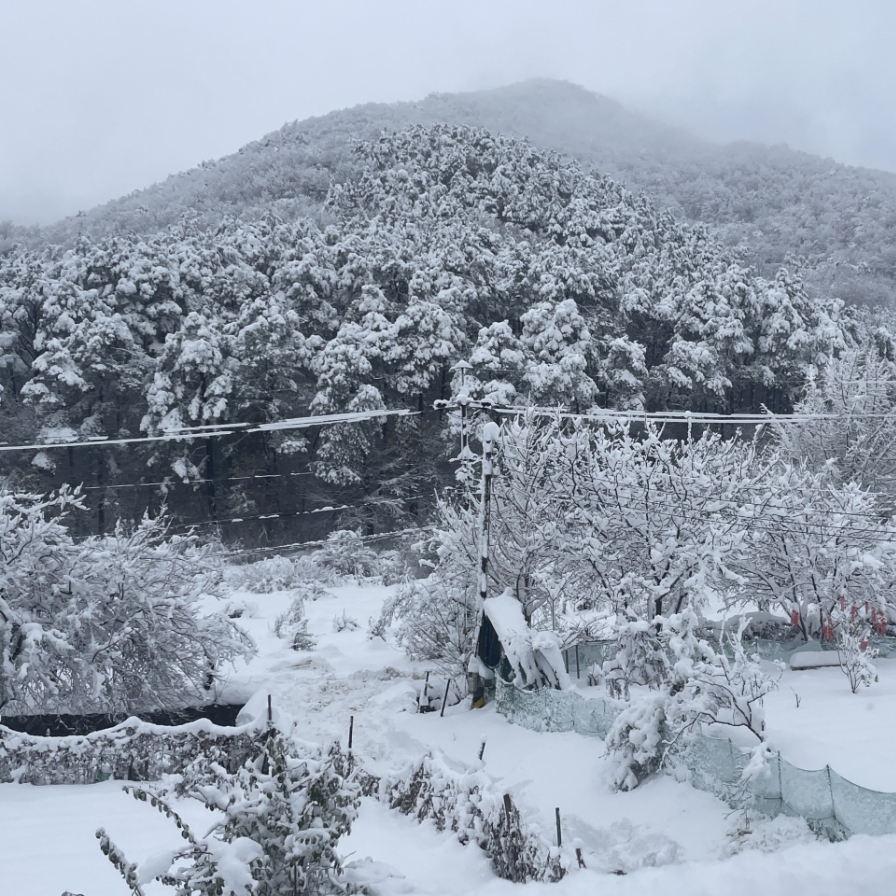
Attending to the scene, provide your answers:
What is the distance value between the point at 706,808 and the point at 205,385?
93.3 feet

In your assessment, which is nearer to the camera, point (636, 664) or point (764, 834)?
point (764, 834)

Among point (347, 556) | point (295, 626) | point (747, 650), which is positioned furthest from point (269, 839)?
point (347, 556)

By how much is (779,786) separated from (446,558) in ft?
34.3

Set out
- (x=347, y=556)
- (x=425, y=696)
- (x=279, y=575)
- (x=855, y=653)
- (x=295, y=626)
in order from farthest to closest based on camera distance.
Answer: (x=347, y=556) < (x=279, y=575) < (x=295, y=626) < (x=425, y=696) < (x=855, y=653)

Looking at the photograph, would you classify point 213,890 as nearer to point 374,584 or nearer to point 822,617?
point 822,617

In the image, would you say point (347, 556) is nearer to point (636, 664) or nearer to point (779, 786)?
point (636, 664)

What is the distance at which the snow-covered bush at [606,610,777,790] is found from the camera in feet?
34.4

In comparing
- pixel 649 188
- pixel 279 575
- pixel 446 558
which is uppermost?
pixel 649 188

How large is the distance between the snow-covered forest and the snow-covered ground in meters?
0.07

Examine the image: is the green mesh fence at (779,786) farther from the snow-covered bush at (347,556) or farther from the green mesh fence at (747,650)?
the snow-covered bush at (347,556)

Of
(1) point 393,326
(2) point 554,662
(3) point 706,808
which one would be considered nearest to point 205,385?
(1) point 393,326

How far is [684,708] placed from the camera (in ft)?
34.2

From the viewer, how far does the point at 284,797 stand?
5.91 meters

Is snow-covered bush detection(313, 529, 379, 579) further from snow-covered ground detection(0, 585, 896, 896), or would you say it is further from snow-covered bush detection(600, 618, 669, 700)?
snow-covered bush detection(600, 618, 669, 700)
